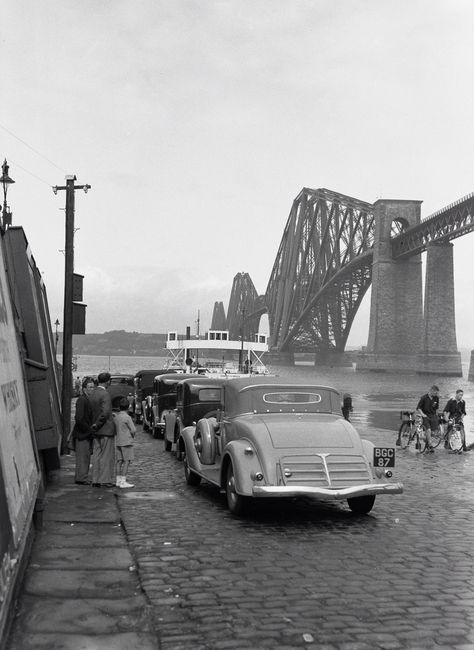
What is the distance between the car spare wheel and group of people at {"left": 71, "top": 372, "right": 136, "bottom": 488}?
0.85 meters

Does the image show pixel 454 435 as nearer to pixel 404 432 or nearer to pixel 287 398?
pixel 404 432

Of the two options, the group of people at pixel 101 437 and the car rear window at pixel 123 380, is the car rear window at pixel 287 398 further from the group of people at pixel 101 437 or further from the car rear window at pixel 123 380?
the car rear window at pixel 123 380

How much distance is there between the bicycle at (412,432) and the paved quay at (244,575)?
5.49 metres

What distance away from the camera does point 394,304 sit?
79.0 metres

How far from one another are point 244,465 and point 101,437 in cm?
228

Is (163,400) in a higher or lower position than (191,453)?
higher

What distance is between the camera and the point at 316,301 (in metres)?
99.1

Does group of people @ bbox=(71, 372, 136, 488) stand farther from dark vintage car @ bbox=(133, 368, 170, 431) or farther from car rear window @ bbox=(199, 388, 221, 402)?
dark vintage car @ bbox=(133, 368, 170, 431)

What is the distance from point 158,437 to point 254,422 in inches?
351

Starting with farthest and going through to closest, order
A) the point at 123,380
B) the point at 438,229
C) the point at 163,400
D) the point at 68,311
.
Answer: the point at 438,229 → the point at 123,380 → the point at 163,400 → the point at 68,311

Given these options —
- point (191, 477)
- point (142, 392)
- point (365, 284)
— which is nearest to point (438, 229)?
point (365, 284)

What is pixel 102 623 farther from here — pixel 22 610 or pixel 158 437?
pixel 158 437

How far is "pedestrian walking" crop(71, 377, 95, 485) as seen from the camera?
8.95 m

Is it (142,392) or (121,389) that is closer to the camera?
(121,389)
